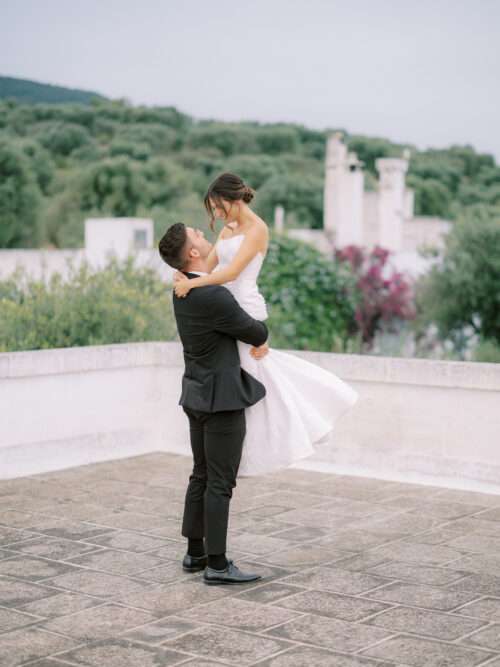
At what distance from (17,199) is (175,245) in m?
40.8

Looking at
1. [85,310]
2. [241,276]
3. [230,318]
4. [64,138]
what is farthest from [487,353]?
[64,138]

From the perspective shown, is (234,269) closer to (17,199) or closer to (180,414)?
(180,414)

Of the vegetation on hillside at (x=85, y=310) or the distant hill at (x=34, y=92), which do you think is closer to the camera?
the vegetation on hillside at (x=85, y=310)

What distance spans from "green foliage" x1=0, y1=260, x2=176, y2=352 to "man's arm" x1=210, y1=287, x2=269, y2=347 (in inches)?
160

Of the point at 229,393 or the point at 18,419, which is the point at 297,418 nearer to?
the point at 229,393

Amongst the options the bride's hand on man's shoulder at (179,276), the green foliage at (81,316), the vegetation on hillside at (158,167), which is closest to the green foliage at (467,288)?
the vegetation on hillside at (158,167)

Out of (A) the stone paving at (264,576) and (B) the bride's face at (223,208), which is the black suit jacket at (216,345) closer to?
(B) the bride's face at (223,208)

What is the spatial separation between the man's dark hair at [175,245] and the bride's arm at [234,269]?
0.35ft

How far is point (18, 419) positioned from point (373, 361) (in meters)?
2.25

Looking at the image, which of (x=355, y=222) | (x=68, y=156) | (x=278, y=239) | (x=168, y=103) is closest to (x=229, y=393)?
(x=278, y=239)

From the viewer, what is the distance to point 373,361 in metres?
7.04

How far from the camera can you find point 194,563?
4945 millimetres

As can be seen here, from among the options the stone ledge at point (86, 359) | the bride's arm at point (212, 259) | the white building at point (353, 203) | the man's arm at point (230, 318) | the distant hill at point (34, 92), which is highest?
the distant hill at point (34, 92)

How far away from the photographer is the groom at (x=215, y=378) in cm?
457
